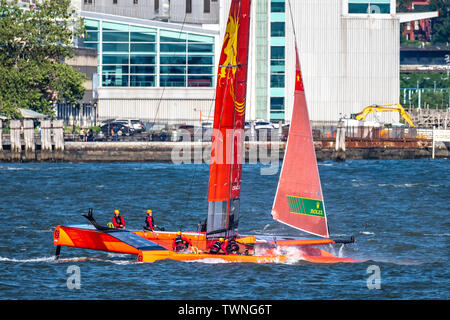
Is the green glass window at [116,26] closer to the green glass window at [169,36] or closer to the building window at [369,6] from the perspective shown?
the green glass window at [169,36]

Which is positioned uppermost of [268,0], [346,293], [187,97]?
[268,0]

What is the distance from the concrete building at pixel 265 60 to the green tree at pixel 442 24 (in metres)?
77.6

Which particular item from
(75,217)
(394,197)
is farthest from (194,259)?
(394,197)

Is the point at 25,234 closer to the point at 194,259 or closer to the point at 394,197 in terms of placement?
the point at 194,259

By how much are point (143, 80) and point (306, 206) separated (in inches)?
2553

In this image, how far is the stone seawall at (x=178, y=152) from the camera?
7050cm

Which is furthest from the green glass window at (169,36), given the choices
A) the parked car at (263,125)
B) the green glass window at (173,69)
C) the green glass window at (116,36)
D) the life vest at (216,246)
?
the life vest at (216,246)

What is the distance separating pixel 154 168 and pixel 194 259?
3981 centimetres

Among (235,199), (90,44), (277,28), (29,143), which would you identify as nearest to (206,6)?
(277,28)

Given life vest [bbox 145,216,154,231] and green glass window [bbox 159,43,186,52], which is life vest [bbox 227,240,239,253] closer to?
life vest [bbox 145,216,154,231]

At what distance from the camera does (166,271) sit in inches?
1150

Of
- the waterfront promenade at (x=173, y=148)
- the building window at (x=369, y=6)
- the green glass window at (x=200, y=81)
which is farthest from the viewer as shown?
the building window at (x=369, y=6)

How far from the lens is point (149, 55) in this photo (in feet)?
304

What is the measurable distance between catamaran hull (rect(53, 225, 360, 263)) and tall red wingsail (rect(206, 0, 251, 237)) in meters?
0.89
